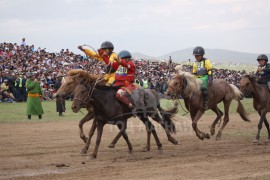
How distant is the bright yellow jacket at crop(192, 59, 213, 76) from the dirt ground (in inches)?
75.8

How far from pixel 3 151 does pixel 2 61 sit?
69.1ft

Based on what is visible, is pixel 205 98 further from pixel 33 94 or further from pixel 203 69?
pixel 33 94

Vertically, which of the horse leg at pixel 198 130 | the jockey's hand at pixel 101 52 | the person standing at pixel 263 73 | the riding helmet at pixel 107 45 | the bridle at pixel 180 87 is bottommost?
the horse leg at pixel 198 130

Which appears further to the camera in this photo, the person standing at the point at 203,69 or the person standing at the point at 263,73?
the person standing at the point at 263,73

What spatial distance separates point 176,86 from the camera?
12.5 metres

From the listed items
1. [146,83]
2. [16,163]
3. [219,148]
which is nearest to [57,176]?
[16,163]

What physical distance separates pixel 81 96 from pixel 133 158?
5.93ft

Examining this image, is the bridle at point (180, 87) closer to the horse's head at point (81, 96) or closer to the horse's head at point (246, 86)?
the horse's head at point (246, 86)

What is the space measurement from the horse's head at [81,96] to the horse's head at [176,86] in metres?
2.55

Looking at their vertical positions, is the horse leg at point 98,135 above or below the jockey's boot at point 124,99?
below

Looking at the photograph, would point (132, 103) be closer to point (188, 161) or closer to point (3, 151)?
point (188, 161)

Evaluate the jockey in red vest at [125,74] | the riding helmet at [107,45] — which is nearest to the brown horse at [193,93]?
the jockey in red vest at [125,74]

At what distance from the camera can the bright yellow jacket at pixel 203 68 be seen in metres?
13.7

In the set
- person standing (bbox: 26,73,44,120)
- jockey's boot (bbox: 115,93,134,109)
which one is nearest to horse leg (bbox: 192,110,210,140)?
jockey's boot (bbox: 115,93,134,109)
